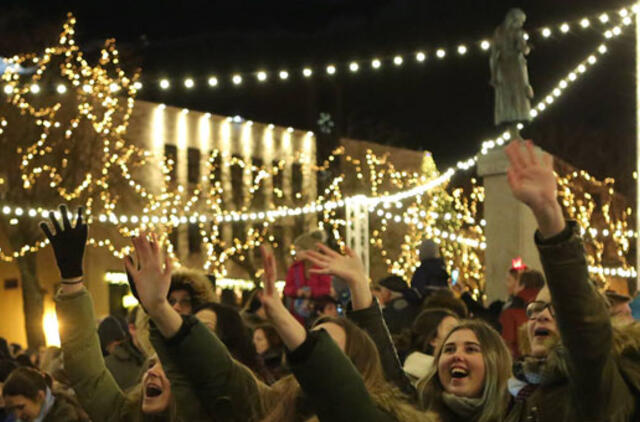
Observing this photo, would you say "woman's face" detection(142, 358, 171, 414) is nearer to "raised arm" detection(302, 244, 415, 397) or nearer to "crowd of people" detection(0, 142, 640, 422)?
"crowd of people" detection(0, 142, 640, 422)

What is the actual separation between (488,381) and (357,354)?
2.54 feet

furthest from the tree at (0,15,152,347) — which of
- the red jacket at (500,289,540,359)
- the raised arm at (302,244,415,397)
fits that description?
the raised arm at (302,244,415,397)

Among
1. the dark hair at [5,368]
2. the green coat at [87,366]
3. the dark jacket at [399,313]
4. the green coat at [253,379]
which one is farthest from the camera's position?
the dark jacket at [399,313]

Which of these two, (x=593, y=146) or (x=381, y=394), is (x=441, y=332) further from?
(x=593, y=146)

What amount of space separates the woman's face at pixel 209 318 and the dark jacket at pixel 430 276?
4.65m

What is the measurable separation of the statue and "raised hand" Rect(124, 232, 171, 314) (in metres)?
10.6

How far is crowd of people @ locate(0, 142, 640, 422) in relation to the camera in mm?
3754

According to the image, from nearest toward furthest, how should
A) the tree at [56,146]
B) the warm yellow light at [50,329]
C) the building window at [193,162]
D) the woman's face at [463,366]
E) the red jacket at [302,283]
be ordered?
the woman's face at [463,366]
the red jacket at [302,283]
the tree at [56,146]
the warm yellow light at [50,329]
the building window at [193,162]

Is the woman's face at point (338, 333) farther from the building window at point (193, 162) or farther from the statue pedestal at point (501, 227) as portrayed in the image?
the building window at point (193, 162)

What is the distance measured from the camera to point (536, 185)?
3725mm

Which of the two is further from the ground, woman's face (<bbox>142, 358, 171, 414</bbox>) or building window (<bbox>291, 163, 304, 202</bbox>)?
building window (<bbox>291, 163, 304, 202</bbox>)

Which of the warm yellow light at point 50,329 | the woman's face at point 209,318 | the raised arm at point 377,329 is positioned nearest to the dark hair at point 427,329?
the raised arm at point 377,329

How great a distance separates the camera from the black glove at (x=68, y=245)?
544 centimetres

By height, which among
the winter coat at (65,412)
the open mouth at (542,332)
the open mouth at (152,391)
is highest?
the open mouth at (542,332)
